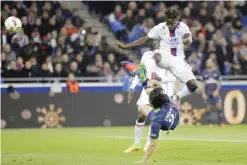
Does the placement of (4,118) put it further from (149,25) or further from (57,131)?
(149,25)

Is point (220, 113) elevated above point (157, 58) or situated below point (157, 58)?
below

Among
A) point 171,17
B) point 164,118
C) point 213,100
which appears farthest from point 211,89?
point 164,118

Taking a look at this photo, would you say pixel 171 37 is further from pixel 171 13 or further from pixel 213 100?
pixel 213 100

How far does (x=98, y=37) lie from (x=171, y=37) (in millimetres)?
11430

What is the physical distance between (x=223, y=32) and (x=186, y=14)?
67.3 inches

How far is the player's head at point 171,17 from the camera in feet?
51.4

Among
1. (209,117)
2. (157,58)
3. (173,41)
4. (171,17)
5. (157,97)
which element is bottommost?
(209,117)

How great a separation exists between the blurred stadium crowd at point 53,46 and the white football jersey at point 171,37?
9397 millimetres

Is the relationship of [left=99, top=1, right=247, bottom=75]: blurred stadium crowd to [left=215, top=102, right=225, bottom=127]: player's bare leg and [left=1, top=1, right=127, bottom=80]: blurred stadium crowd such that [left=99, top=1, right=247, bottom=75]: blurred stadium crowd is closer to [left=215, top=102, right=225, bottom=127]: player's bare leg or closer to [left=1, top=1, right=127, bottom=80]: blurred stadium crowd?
[left=1, top=1, right=127, bottom=80]: blurred stadium crowd

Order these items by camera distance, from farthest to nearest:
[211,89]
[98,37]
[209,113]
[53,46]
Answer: [98,37] → [53,46] → [209,113] → [211,89]

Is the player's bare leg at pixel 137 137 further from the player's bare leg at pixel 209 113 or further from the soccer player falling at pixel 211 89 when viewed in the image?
the player's bare leg at pixel 209 113

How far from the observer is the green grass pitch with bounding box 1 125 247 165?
1403 centimetres

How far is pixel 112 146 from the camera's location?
1762cm

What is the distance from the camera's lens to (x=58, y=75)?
25469 millimetres
